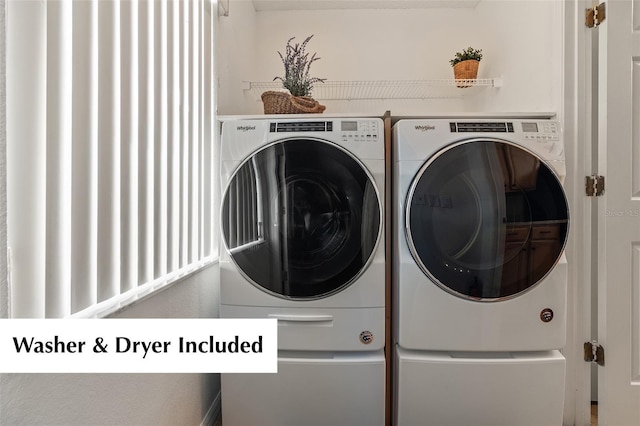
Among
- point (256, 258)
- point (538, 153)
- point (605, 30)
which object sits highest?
point (605, 30)

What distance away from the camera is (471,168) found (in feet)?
3.92

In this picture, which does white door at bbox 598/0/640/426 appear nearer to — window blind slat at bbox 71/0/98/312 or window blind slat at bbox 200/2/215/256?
window blind slat at bbox 200/2/215/256

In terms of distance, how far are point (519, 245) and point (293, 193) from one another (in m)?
0.84

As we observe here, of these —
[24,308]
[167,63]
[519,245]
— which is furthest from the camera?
[519,245]

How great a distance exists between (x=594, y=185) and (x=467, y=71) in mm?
962

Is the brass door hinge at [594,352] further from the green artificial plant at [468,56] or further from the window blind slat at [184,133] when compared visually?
the window blind slat at [184,133]

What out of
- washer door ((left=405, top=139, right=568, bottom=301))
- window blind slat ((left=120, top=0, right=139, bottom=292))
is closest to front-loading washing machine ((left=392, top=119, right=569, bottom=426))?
washer door ((left=405, top=139, right=568, bottom=301))

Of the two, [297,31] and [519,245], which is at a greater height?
[297,31]

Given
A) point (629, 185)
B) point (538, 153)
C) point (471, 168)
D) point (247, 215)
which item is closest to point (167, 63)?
point (247, 215)

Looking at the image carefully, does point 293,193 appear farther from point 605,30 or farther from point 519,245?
point 605,30

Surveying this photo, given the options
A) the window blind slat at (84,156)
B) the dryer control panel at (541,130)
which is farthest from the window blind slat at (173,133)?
the dryer control panel at (541,130)

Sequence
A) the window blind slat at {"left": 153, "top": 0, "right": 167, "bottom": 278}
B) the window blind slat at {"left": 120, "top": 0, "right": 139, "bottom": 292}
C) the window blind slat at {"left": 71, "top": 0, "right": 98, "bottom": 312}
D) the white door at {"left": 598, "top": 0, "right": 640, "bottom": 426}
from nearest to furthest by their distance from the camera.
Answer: the window blind slat at {"left": 71, "top": 0, "right": 98, "bottom": 312} < the window blind slat at {"left": 120, "top": 0, "right": 139, "bottom": 292} < the window blind slat at {"left": 153, "top": 0, "right": 167, "bottom": 278} < the white door at {"left": 598, "top": 0, "right": 640, "bottom": 426}

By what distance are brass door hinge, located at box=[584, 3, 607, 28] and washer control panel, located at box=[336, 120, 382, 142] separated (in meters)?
1.04

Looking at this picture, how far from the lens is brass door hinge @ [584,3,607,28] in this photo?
1.35m
